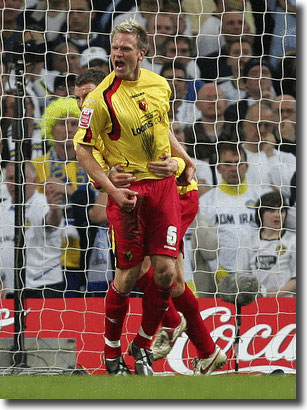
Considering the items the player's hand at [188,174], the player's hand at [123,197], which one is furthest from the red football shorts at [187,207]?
the player's hand at [123,197]

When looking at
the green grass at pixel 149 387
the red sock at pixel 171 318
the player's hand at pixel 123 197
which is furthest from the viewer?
the red sock at pixel 171 318

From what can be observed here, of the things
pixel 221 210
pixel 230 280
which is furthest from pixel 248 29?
pixel 230 280

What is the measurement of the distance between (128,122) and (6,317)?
79.8 inches

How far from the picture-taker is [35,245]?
251 inches

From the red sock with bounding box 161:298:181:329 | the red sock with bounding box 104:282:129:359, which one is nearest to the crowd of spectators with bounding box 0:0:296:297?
the red sock with bounding box 161:298:181:329

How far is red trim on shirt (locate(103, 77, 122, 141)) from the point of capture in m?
4.60

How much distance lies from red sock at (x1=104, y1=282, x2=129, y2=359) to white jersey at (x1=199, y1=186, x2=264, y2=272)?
1681 mm

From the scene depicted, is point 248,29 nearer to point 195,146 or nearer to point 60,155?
point 195,146

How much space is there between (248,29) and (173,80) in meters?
0.73

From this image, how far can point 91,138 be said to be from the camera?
456cm

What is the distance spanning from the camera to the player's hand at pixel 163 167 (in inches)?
185

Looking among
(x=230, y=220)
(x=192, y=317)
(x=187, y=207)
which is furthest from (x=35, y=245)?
(x=192, y=317)

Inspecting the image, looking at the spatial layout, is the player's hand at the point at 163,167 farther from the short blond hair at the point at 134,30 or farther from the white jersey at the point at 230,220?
the white jersey at the point at 230,220

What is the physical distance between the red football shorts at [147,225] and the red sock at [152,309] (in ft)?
0.66
